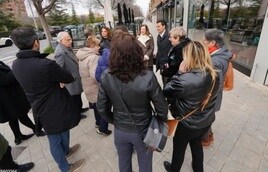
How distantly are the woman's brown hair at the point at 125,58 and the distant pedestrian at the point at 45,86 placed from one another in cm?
79

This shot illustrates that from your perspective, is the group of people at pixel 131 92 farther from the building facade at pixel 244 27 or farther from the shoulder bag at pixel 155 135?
the building facade at pixel 244 27

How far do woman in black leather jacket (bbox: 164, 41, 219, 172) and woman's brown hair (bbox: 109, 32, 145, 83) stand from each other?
424 millimetres

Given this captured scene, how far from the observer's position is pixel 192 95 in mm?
1653

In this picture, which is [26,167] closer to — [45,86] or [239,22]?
[45,86]

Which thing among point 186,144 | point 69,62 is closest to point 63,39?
point 69,62

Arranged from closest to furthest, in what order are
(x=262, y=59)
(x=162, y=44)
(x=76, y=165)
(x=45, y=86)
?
(x=45, y=86) < (x=76, y=165) < (x=162, y=44) < (x=262, y=59)

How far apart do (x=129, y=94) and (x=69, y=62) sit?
178cm

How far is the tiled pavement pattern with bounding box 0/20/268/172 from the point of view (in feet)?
8.61

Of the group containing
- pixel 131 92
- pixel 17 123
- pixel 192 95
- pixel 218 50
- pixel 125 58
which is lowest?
pixel 17 123

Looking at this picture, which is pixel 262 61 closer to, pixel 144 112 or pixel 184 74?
pixel 184 74

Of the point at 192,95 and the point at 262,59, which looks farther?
the point at 262,59

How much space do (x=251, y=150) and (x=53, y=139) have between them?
283 centimetres

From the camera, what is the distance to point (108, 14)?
9039 mm

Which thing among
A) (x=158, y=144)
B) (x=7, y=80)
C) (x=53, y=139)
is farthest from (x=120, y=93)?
(x=7, y=80)
